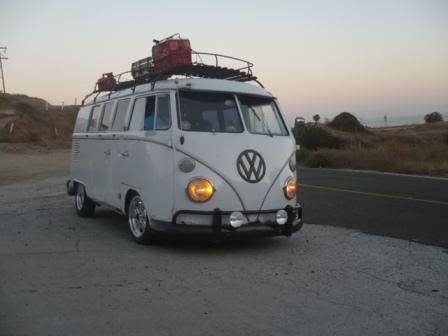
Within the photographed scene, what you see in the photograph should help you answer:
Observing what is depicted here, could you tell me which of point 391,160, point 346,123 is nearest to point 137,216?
point 391,160

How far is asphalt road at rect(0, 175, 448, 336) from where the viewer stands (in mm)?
4938

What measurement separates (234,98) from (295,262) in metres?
2.46

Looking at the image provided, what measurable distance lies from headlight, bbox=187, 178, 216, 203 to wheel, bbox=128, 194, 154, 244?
87 cm

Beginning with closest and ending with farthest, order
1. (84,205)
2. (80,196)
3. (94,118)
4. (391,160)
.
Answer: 1. (94,118)
2. (84,205)
3. (80,196)
4. (391,160)

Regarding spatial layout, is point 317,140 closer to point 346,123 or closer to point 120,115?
point 346,123

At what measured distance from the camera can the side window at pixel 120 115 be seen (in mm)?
9016

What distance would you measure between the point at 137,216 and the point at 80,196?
10.8ft

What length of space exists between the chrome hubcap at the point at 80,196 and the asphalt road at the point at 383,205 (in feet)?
13.5

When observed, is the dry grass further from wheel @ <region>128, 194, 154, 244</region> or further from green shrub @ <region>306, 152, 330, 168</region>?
wheel @ <region>128, 194, 154, 244</region>

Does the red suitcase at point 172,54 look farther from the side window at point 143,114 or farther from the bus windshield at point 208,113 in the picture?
the bus windshield at point 208,113

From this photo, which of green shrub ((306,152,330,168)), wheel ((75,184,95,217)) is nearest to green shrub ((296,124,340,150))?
green shrub ((306,152,330,168))

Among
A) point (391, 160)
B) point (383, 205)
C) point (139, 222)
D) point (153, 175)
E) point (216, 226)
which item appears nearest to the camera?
point (216, 226)

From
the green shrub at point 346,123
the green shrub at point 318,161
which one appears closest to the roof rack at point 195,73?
the green shrub at point 318,161

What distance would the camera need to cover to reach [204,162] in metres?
7.45
